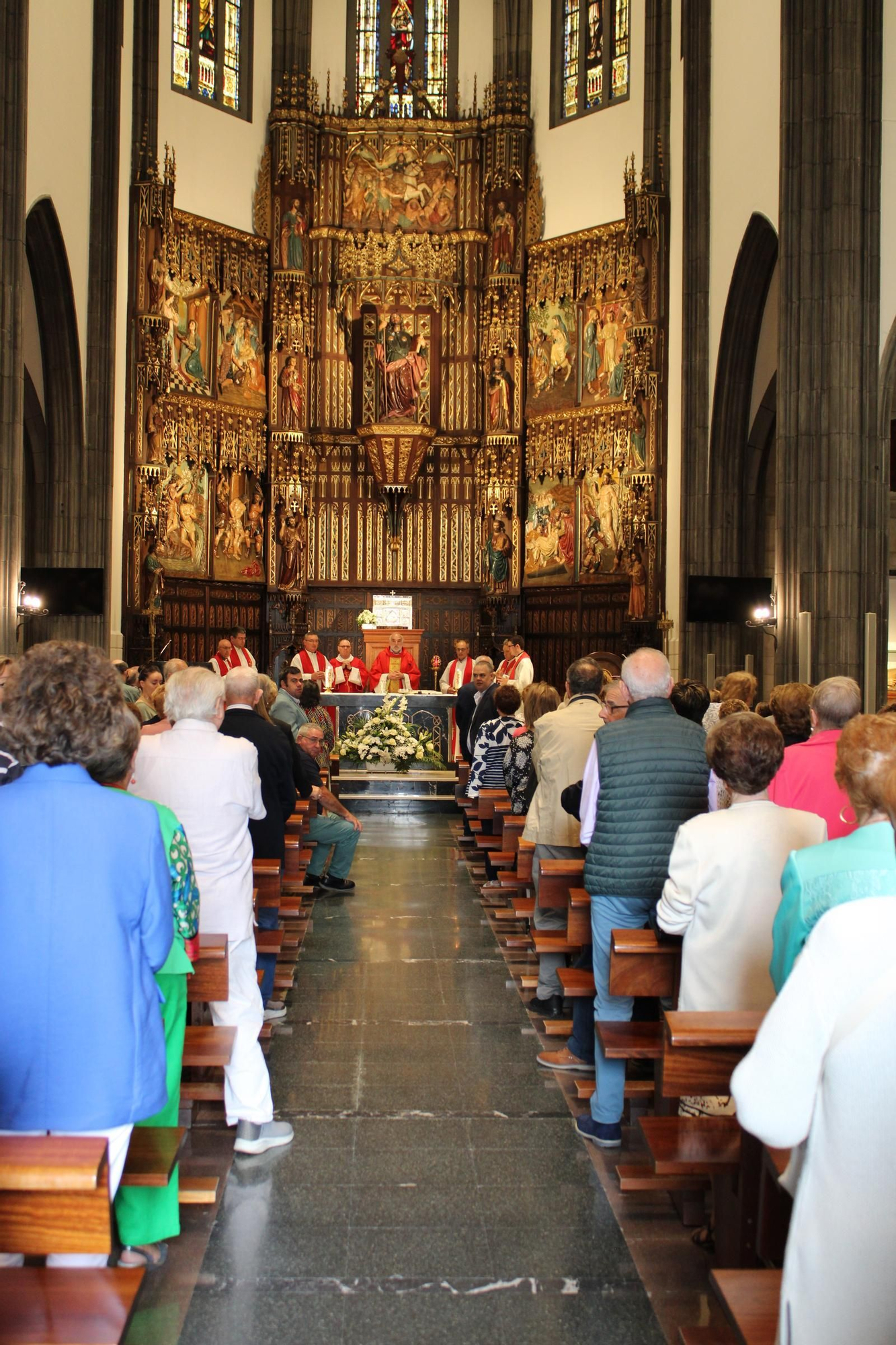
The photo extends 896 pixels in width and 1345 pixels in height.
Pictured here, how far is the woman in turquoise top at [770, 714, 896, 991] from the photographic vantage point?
280cm

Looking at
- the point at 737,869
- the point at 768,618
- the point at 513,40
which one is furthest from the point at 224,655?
the point at 737,869

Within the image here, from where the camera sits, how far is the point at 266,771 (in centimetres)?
653

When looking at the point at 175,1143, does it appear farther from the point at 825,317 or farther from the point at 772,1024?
the point at 825,317

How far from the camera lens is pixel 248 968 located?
5.10 metres

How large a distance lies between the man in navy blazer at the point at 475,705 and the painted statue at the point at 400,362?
29.6ft

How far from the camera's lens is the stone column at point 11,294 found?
41.7 ft

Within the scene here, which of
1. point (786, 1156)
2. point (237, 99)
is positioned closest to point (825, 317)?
point (786, 1156)

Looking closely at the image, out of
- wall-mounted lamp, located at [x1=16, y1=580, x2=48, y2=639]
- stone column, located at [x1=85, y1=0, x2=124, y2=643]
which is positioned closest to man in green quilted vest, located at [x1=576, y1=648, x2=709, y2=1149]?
wall-mounted lamp, located at [x1=16, y1=580, x2=48, y2=639]

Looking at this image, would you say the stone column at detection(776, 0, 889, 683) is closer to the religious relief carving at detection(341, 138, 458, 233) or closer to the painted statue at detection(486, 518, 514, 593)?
the painted statue at detection(486, 518, 514, 593)

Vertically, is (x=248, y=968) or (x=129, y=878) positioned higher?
(x=129, y=878)

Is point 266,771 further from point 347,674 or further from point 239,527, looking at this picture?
point 239,527

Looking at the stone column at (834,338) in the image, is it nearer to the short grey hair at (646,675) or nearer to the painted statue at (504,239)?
the short grey hair at (646,675)

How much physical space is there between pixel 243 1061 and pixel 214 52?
67.7 feet

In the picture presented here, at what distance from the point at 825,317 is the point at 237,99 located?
13023 millimetres
